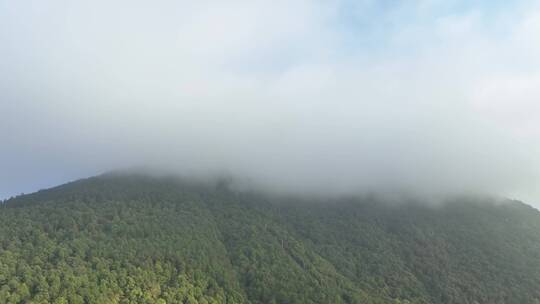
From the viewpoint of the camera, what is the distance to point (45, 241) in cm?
16975

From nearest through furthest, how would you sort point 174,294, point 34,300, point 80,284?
point 34,300 < point 80,284 < point 174,294

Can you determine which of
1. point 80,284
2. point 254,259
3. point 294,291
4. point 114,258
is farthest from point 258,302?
point 80,284

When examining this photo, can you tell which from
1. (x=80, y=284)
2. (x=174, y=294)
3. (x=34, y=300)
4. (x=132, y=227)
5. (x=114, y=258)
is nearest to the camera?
(x=34, y=300)

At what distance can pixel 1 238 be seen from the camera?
166625mm

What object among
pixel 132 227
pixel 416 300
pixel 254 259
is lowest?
pixel 416 300

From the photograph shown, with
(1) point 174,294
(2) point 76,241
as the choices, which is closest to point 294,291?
(1) point 174,294

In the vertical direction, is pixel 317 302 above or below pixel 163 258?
below

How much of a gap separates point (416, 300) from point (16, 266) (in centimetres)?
13832

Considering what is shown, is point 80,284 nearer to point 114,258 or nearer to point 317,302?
point 114,258

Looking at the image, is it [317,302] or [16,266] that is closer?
[16,266]

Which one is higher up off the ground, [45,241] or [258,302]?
[45,241]

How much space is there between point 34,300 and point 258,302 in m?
73.3

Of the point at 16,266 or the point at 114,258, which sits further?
the point at 114,258

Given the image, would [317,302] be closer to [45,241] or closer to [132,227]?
[132,227]
